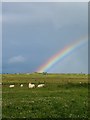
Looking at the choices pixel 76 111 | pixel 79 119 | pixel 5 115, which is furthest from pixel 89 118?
pixel 5 115

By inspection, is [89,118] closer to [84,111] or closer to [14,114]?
[84,111]

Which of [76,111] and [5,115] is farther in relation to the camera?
[76,111]

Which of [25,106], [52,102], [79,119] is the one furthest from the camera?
[52,102]

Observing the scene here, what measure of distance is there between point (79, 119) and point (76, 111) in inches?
134

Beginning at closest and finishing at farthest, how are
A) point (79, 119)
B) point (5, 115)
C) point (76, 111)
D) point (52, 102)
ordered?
point (79, 119) → point (5, 115) → point (76, 111) → point (52, 102)

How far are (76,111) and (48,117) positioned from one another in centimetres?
404

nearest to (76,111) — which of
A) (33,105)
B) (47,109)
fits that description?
(47,109)

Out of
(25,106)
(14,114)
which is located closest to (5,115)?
(14,114)

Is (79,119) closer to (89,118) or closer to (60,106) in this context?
(89,118)

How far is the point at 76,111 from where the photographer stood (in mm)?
29125

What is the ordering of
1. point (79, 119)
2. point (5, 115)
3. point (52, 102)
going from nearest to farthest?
point (79, 119), point (5, 115), point (52, 102)

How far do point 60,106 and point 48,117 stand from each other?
17.0ft

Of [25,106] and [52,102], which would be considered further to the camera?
[52,102]

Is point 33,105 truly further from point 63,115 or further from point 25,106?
point 63,115
